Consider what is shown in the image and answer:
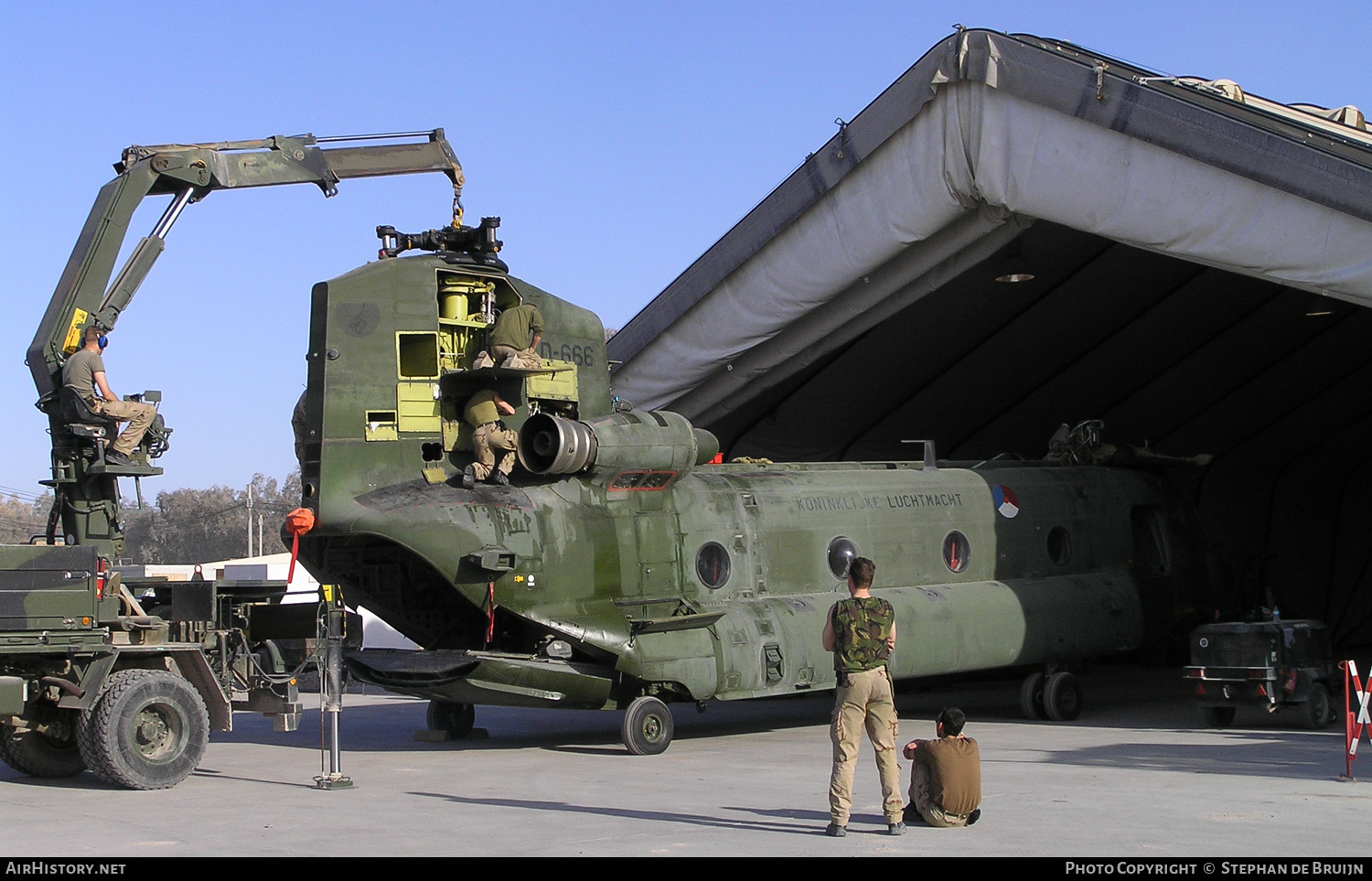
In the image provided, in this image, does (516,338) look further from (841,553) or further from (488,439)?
(841,553)

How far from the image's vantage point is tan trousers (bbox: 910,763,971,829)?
8.85 m

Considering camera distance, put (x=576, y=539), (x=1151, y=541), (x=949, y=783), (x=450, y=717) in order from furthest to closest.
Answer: (x=1151, y=541) < (x=450, y=717) < (x=576, y=539) < (x=949, y=783)

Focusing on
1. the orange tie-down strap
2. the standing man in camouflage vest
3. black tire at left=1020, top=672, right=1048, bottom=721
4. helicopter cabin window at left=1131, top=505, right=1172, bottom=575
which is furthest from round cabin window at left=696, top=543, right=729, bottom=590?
helicopter cabin window at left=1131, top=505, right=1172, bottom=575

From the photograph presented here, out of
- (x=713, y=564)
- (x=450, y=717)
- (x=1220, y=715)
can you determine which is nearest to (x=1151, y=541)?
(x=1220, y=715)

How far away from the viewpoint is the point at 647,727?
538 inches

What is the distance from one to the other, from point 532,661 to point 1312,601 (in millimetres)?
18945

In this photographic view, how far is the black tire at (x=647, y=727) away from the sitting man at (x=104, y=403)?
527cm

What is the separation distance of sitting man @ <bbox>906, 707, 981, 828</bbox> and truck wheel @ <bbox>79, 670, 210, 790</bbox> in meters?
6.07

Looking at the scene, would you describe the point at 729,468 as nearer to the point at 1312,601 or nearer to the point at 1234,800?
the point at 1234,800

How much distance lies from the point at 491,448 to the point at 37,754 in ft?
16.0
